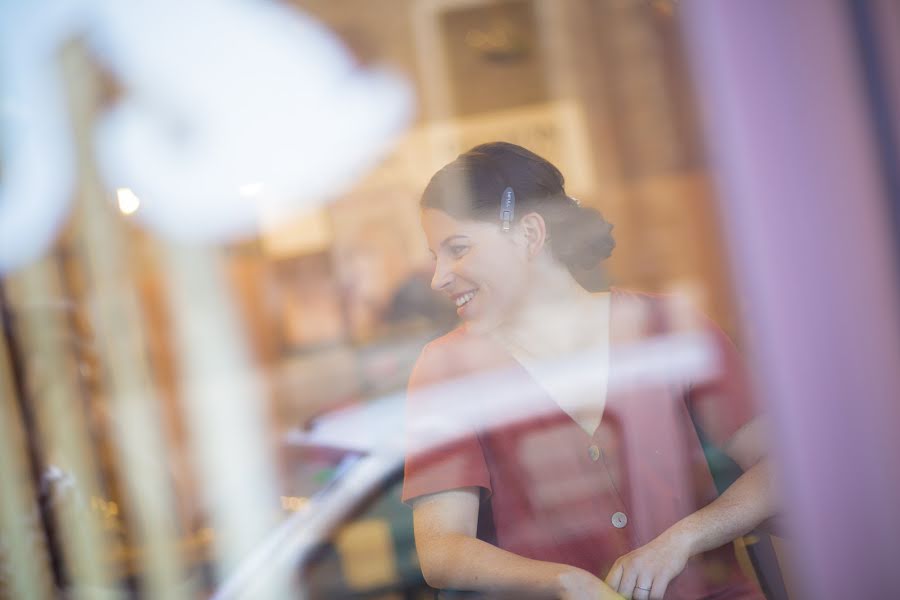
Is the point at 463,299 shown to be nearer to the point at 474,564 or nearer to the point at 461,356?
the point at 461,356

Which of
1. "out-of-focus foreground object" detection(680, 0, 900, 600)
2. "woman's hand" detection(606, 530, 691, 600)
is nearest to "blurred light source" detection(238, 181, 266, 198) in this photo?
"woman's hand" detection(606, 530, 691, 600)

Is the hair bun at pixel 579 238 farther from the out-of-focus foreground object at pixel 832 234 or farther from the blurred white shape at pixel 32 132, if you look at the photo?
the blurred white shape at pixel 32 132

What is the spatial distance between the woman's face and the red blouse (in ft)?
0.18

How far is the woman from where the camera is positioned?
1082 millimetres

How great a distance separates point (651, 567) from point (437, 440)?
1.07 feet

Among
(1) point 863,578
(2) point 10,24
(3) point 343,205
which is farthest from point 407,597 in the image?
(2) point 10,24

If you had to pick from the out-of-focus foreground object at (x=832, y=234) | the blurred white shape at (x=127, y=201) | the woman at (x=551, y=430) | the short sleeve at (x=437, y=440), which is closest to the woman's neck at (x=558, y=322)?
the woman at (x=551, y=430)

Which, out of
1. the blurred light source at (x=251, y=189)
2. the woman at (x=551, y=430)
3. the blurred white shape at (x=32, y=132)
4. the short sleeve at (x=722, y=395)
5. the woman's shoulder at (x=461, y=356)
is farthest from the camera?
the blurred light source at (x=251, y=189)

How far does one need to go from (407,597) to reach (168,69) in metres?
1.28

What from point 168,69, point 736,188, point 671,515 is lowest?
point 671,515

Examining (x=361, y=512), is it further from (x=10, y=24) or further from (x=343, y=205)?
(x=10, y=24)

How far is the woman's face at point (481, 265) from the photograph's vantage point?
1125 mm

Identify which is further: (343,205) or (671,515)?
(343,205)

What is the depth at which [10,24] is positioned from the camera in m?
1.64
